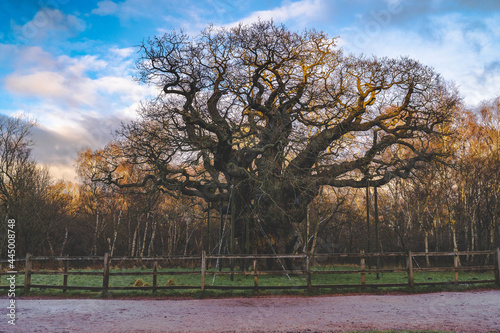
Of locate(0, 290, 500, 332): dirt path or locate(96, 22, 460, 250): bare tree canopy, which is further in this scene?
locate(96, 22, 460, 250): bare tree canopy

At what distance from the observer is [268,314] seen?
9594 mm

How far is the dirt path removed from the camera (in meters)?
7.85

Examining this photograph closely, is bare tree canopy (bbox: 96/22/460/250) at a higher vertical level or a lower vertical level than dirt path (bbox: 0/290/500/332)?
higher

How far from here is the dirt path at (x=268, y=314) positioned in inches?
309

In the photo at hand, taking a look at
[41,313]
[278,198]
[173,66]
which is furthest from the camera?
[278,198]

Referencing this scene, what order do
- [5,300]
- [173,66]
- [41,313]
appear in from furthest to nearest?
[173,66] → [5,300] → [41,313]

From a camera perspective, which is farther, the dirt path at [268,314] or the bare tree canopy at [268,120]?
the bare tree canopy at [268,120]

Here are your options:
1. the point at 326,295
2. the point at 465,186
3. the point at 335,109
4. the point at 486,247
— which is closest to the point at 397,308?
the point at 326,295

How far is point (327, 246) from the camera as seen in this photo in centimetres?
3756

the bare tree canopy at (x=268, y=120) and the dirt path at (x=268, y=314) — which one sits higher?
the bare tree canopy at (x=268, y=120)

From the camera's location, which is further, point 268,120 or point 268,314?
point 268,120

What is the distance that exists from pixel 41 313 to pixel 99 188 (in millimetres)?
30546

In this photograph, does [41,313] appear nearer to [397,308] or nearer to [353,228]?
[397,308]

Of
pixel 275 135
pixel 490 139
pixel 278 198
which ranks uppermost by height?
pixel 490 139
